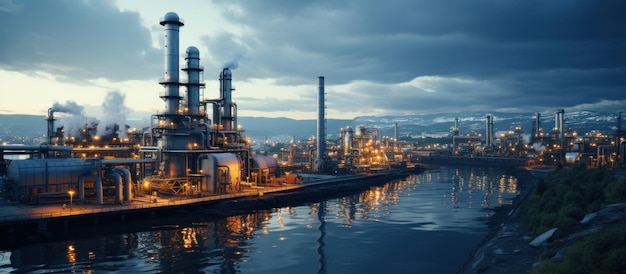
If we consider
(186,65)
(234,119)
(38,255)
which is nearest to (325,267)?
(38,255)

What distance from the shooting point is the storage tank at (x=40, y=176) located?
44062mm

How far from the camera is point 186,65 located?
63438 millimetres

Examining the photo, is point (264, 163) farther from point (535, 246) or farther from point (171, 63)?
point (535, 246)

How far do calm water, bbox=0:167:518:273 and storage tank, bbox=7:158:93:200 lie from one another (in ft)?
28.3

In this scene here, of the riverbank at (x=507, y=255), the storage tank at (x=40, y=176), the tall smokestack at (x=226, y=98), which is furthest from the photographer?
the tall smokestack at (x=226, y=98)

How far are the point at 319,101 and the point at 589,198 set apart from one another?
64450 mm

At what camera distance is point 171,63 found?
198 feet

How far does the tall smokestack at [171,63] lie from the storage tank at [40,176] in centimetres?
1628

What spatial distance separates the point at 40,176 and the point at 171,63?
2229 centimetres

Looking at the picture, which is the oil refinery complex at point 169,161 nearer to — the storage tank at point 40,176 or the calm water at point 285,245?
the storage tank at point 40,176

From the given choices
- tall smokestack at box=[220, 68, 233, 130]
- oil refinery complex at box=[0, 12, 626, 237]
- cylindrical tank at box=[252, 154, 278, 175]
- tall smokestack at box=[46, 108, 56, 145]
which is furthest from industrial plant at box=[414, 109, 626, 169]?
tall smokestack at box=[46, 108, 56, 145]

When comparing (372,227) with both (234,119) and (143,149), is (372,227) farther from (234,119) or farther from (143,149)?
(234,119)

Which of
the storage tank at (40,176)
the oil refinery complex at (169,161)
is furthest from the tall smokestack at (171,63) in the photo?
the storage tank at (40,176)

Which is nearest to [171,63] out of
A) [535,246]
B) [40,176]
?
[40,176]
